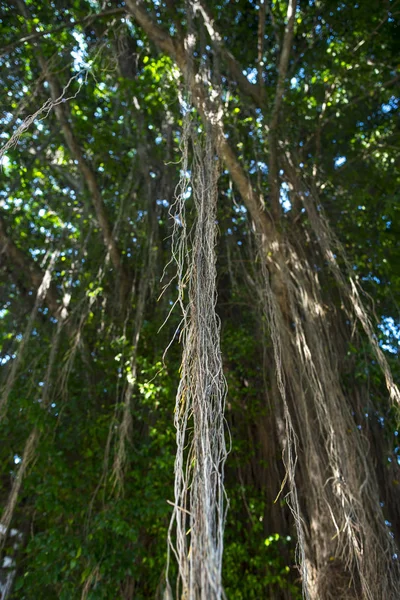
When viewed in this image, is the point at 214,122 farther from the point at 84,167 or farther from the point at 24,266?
the point at 24,266

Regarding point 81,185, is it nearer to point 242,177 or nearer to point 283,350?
point 242,177

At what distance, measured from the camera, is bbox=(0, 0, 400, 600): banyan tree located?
2.05 meters

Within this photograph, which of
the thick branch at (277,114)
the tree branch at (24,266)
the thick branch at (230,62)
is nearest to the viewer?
the thick branch at (277,114)

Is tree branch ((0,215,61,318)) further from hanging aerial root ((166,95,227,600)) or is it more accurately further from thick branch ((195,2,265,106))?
hanging aerial root ((166,95,227,600))

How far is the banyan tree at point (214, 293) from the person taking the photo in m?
2.05

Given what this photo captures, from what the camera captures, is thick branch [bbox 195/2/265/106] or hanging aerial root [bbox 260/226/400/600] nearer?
hanging aerial root [bbox 260/226/400/600]

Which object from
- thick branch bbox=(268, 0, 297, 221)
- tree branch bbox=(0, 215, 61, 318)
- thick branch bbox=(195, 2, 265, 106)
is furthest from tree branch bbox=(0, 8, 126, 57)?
tree branch bbox=(0, 215, 61, 318)

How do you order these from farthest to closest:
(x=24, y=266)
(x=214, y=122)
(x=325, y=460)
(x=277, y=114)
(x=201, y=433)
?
(x=24, y=266) < (x=277, y=114) < (x=214, y=122) < (x=325, y=460) < (x=201, y=433)

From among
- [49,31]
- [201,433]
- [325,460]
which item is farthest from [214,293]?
[49,31]

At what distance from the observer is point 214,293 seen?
63.0 inches

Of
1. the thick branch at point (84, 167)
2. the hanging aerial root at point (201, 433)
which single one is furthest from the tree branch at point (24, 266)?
the hanging aerial root at point (201, 433)

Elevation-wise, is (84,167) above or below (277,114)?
above

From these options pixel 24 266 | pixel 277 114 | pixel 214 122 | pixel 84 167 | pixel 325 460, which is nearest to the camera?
pixel 325 460

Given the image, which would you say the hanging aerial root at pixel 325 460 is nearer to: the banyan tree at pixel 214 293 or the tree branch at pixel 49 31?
the banyan tree at pixel 214 293
